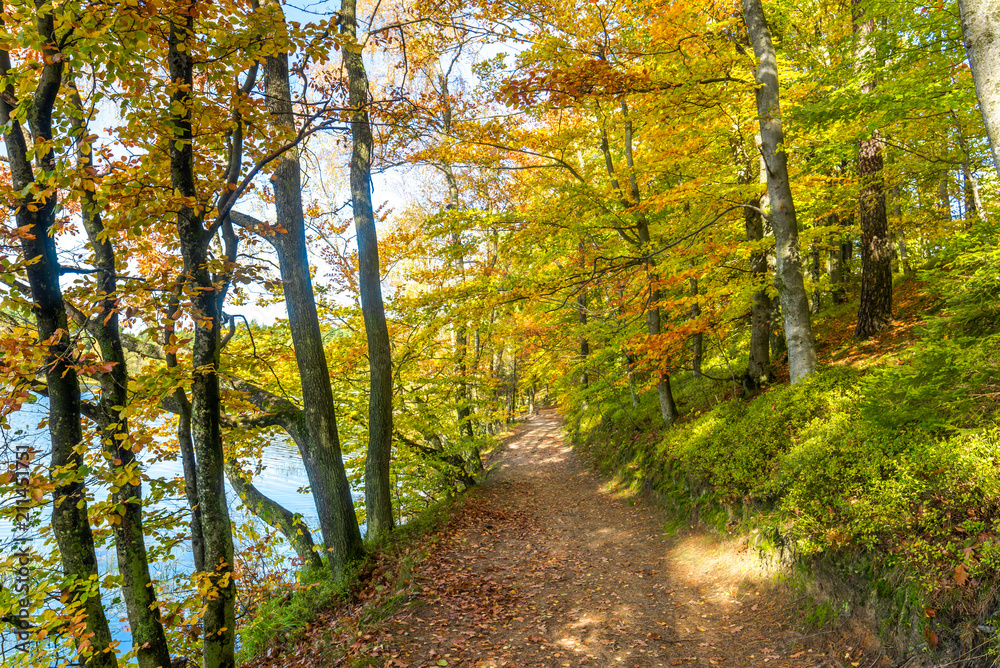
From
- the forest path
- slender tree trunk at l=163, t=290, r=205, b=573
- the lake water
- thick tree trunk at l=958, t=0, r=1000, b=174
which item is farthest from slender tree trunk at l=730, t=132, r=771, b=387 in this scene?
slender tree trunk at l=163, t=290, r=205, b=573

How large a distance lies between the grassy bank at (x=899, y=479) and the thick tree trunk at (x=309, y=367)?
17.6ft

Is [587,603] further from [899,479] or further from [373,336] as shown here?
[373,336]

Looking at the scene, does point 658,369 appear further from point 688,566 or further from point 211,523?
point 211,523

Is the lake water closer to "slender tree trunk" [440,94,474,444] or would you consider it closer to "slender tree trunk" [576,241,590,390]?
"slender tree trunk" [440,94,474,444]

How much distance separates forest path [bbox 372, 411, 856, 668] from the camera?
4766mm

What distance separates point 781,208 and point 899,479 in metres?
4.09

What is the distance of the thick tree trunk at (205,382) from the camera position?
13.8ft

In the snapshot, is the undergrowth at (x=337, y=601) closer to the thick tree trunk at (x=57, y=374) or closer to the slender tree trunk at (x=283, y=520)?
the slender tree trunk at (x=283, y=520)

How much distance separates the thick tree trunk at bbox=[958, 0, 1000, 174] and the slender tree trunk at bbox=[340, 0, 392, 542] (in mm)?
6932

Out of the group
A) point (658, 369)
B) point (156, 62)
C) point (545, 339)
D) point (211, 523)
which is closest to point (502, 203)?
point (545, 339)

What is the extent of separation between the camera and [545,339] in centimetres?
1237

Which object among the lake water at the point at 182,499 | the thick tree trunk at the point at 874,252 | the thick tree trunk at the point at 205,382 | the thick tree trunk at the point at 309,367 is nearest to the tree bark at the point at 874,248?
the thick tree trunk at the point at 874,252

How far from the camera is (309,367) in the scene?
6945 mm

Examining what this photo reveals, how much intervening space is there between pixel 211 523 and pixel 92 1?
4.46m
